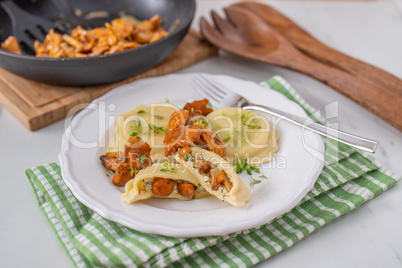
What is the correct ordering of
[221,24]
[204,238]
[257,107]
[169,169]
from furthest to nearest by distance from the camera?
[221,24] < [257,107] < [169,169] < [204,238]

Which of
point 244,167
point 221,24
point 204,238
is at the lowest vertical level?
point 204,238

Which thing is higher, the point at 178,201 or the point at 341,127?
the point at 341,127

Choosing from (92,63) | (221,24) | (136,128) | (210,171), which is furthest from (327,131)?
(221,24)

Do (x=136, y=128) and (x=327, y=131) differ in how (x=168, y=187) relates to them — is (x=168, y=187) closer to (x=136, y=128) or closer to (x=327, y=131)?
(x=136, y=128)

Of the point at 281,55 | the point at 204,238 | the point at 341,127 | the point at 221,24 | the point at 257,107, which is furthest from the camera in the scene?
the point at 221,24

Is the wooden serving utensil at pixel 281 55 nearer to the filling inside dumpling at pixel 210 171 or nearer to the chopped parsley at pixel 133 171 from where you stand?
the filling inside dumpling at pixel 210 171

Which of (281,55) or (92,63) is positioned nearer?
(92,63)

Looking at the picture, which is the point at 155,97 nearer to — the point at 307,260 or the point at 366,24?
the point at 307,260
